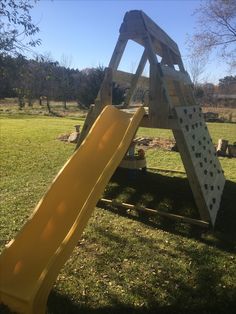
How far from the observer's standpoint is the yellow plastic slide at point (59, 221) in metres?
3.41

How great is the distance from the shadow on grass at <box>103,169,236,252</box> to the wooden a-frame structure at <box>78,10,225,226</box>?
0.93ft

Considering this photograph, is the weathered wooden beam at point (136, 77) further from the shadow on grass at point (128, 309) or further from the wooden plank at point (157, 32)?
the shadow on grass at point (128, 309)

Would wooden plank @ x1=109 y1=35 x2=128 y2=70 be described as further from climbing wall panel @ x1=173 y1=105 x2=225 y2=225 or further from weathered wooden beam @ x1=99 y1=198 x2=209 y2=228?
weathered wooden beam @ x1=99 y1=198 x2=209 y2=228

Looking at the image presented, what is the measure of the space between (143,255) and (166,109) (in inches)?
93.5

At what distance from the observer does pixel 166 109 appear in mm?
5703

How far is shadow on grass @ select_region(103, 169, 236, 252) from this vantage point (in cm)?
555

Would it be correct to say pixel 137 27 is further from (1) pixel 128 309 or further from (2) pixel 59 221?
(1) pixel 128 309

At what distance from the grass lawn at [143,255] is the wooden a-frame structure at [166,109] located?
57cm

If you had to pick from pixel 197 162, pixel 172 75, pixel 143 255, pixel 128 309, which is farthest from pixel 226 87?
pixel 128 309

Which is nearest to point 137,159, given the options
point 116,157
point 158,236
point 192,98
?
point 192,98


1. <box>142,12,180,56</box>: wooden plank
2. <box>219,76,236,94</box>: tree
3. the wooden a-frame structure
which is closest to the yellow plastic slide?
the wooden a-frame structure

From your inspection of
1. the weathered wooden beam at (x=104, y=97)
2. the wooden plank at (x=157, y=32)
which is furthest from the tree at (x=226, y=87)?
the weathered wooden beam at (x=104, y=97)

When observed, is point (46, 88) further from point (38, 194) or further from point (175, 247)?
point (175, 247)

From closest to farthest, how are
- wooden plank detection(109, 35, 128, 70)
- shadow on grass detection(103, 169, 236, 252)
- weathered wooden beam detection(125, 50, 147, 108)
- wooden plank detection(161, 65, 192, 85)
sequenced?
shadow on grass detection(103, 169, 236, 252)
wooden plank detection(161, 65, 192, 85)
wooden plank detection(109, 35, 128, 70)
weathered wooden beam detection(125, 50, 147, 108)
